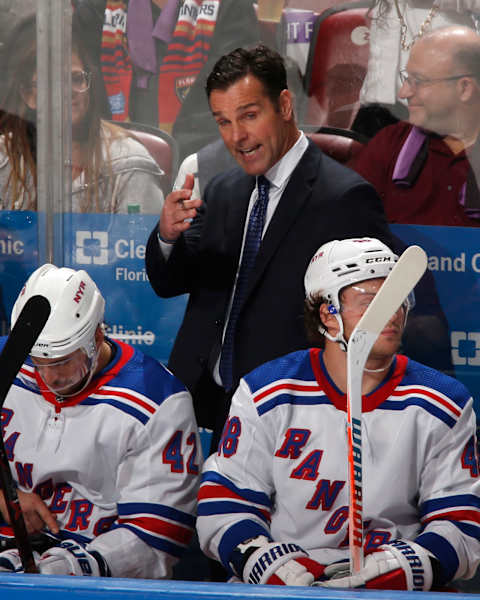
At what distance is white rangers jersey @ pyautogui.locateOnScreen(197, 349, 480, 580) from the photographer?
6.03 ft

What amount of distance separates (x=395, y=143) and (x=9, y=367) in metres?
1.73

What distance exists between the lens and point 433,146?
9.21 feet

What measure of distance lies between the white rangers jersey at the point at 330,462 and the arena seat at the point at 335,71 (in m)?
1.15

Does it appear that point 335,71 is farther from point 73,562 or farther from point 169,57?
point 73,562

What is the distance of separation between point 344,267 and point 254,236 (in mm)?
641

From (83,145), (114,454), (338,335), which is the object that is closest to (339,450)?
(338,335)

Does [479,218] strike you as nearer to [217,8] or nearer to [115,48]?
[217,8]

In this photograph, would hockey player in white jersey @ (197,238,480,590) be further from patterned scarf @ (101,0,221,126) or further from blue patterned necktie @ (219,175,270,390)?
patterned scarf @ (101,0,221,126)

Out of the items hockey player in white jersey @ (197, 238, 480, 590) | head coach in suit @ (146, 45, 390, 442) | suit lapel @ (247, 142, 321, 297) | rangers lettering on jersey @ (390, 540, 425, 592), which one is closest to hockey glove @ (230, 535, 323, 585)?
hockey player in white jersey @ (197, 238, 480, 590)

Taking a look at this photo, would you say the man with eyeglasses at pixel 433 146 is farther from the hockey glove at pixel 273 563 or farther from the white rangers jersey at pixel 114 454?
the hockey glove at pixel 273 563

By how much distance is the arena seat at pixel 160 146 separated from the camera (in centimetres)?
295

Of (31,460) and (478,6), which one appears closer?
(31,460)

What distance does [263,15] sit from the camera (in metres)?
2.82

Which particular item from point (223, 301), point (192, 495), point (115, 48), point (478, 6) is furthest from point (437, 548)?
point (115, 48)
